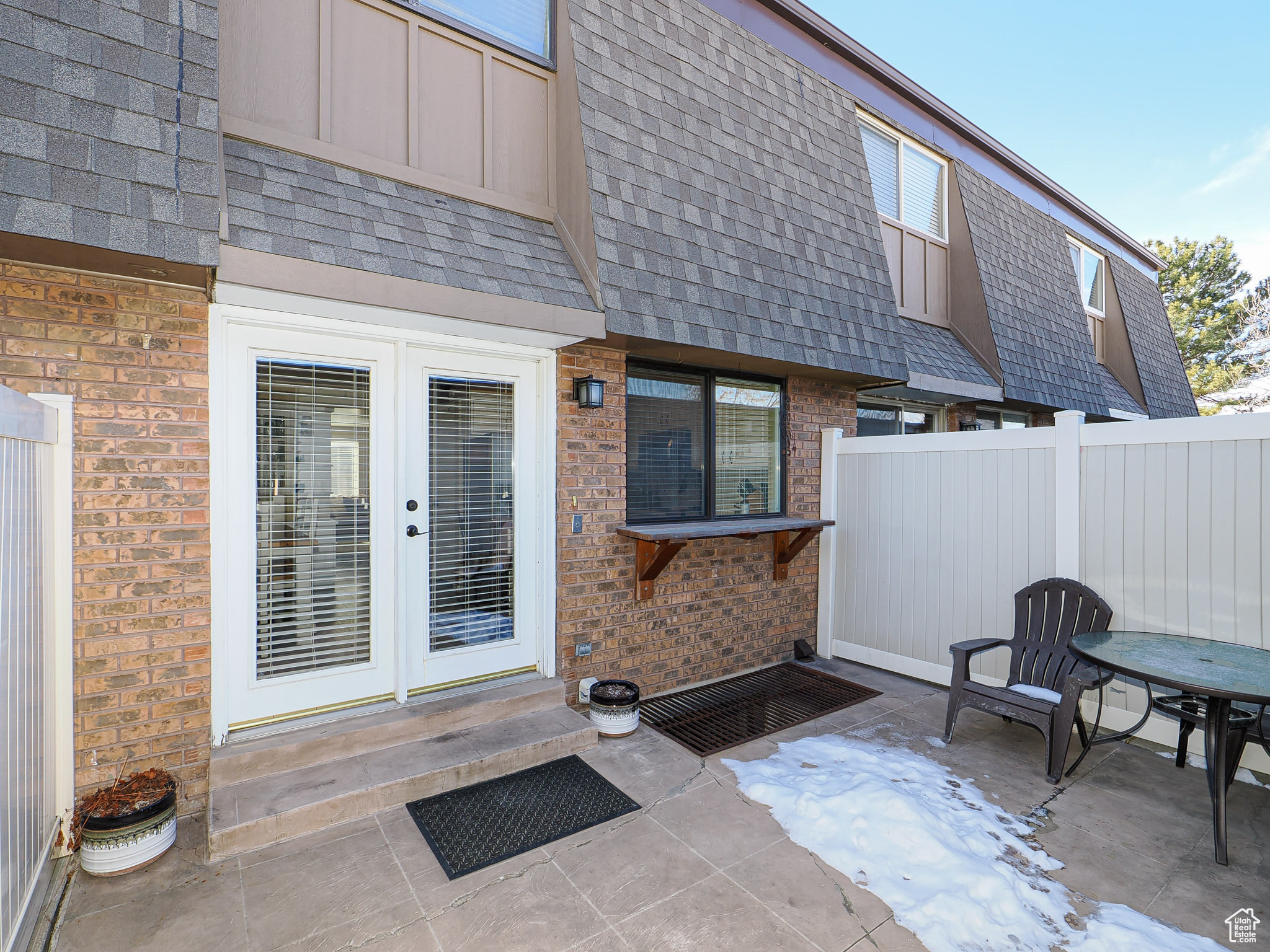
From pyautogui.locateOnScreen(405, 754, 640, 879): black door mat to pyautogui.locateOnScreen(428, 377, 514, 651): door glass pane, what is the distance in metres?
0.93

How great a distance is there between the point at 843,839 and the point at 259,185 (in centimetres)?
411

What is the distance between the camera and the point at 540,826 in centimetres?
276

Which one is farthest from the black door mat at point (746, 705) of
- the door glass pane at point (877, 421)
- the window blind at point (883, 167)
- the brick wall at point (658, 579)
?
the window blind at point (883, 167)

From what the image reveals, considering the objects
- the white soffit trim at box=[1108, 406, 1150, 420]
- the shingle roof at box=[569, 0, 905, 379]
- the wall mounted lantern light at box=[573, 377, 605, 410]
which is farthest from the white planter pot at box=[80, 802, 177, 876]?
the white soffit trim at box=[1108, 406, 1150, 420]

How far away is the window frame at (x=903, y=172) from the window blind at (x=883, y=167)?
0.06 ft

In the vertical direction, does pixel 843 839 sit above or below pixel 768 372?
below

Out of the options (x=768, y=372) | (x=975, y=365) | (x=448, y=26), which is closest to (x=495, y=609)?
(x=768, y=372)

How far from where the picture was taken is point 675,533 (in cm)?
399

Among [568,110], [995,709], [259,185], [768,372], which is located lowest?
[995,709]

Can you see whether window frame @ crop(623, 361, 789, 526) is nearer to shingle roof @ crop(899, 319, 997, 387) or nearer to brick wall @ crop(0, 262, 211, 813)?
shingle roof @ crop(899, 319, 997, 387)

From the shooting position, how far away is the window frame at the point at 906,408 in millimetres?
6320

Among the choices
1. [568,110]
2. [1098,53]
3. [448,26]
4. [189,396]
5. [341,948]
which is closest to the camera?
[341,948]

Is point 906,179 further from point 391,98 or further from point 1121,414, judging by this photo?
point 391,98

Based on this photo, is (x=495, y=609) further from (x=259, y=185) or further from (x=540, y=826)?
(x=259, y=185)
